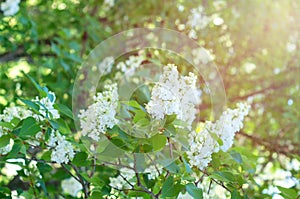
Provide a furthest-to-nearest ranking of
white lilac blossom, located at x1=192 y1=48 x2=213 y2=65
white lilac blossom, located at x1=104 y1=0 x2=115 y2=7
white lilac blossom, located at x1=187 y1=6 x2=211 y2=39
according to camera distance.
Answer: white lilac blossom, located at x1=104 y1=0 x2=115 y2=7 → white lilac blossom, located at x1=187 y1=6 x2=211 y2=39 → white lilac blossom, located at x1=192 y1=48 x2=213 y2=65

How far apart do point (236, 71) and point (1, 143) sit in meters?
2.00

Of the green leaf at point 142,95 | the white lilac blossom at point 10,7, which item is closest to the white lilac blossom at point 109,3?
the white lilac blossom at point 10,7

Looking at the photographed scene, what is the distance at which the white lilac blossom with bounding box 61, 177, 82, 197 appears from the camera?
201 cm

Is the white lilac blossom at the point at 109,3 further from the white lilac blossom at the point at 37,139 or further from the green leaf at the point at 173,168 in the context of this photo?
the green leaf at the point at 173,168

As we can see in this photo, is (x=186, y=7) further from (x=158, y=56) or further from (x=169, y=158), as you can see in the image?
(x=169, y=158)

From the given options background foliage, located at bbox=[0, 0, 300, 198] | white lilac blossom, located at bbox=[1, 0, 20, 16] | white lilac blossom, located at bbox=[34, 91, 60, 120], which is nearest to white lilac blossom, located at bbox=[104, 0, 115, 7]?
background foliage, located at bbox=[0, 0, 300, 198]

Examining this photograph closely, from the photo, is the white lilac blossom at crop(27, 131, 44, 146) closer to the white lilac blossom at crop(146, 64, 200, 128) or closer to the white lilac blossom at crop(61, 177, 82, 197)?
the white lilac blossom at crop(146, 64, 200, 128)

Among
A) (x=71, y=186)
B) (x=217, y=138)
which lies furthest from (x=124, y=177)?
(x=71, y=186)

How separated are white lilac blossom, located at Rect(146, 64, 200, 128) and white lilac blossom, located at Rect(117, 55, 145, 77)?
87 centimetres

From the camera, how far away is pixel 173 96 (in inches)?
44.2

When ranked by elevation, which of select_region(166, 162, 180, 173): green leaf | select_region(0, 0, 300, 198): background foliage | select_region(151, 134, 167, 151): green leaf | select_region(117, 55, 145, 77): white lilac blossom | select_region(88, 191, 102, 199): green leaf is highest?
select_region(0, 0, 300, 198): background foliage

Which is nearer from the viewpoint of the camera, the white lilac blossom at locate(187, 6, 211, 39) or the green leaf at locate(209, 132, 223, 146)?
the green leaf at locate(209, 132, 223, 146)

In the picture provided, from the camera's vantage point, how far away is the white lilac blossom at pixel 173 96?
111cm

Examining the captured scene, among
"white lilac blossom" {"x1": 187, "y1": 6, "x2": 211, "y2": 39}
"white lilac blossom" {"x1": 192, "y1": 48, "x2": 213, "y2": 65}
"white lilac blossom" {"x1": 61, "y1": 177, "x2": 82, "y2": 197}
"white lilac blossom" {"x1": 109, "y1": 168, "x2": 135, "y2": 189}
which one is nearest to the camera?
"white lilac blossom" {"x1": 109, "y1": 168, "x2": 135, "y2": 189}
